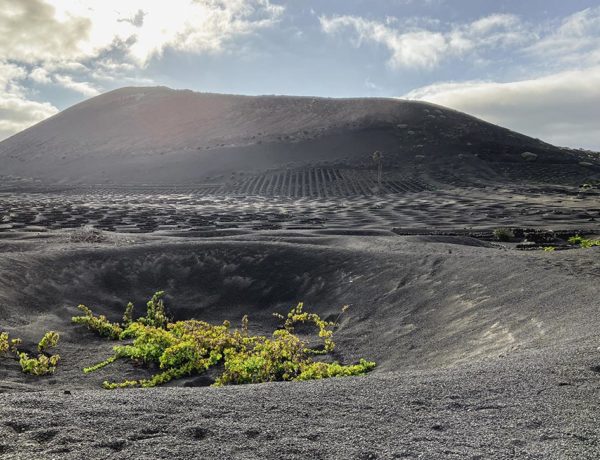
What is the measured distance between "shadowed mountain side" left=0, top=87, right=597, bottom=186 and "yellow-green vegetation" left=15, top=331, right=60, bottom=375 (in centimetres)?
3255

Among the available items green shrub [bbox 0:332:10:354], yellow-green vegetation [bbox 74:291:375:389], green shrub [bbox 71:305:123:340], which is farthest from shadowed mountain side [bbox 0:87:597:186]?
green shrub [bbox 0:332:10:354]

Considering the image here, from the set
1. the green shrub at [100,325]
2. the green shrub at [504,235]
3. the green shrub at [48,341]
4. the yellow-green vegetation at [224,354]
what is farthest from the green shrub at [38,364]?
the green shrub at [504,235]

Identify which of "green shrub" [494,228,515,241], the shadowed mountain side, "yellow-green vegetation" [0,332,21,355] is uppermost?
the shadowed mountain side

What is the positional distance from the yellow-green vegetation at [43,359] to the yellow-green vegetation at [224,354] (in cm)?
44

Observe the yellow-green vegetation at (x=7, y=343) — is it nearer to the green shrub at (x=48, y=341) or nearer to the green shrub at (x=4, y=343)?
the green shrub at (x=4, y=343)

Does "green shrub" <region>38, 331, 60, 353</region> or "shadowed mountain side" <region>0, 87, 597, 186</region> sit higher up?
"shadowed mountain side" <region>0, 87, 597, 186</region>

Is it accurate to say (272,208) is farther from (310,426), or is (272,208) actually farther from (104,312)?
(310,426)

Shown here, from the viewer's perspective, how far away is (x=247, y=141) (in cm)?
6044

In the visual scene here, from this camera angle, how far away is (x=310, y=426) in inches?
133

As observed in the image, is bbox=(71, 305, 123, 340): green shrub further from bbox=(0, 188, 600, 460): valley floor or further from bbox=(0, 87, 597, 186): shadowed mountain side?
bbox=(0, 87, 597, 186): shadowed mountain side

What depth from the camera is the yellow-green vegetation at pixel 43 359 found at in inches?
242

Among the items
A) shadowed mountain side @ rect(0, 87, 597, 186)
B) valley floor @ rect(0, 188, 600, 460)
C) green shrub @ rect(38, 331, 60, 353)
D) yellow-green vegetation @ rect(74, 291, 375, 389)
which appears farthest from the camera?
shadowed mountain side @ rect(0, 87, 597, 186)

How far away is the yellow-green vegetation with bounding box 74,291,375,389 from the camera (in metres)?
5.89

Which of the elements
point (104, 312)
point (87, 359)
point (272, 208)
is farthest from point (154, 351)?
point (272, 208)
